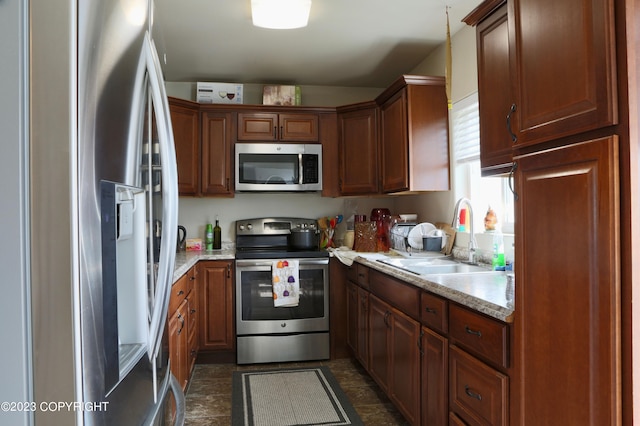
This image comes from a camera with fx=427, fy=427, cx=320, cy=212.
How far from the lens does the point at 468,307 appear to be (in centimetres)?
161

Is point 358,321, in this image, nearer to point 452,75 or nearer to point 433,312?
point 433,312

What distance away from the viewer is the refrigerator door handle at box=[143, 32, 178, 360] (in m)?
1.00

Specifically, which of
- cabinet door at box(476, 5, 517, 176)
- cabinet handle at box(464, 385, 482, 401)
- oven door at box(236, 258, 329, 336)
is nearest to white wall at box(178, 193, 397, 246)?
oven door at box(236, 258, 329, 336)

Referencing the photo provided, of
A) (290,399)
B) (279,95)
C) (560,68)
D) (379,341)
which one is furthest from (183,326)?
(560,68)

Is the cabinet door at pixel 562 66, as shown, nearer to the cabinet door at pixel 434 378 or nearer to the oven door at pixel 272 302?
the cabinet door at pixel 434 378

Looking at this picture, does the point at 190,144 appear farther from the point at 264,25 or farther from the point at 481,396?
the point at 481,396

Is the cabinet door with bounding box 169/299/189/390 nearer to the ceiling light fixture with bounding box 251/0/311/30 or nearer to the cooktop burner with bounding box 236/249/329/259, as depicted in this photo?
the cooktop burner with bounding box 236/249/329/259

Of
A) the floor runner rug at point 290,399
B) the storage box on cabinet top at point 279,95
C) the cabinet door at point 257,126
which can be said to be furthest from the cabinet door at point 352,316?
the storage box on cabinet top at point 279,95

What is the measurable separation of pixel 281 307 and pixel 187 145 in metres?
1.54

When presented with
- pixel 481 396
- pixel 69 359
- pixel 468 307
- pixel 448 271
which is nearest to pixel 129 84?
pixel 69 359

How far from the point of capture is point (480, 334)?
5.02 feet

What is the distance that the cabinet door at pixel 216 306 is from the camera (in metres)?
3.34

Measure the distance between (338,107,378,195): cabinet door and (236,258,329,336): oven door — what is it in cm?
73

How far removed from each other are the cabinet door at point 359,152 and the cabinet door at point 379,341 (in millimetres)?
1167
